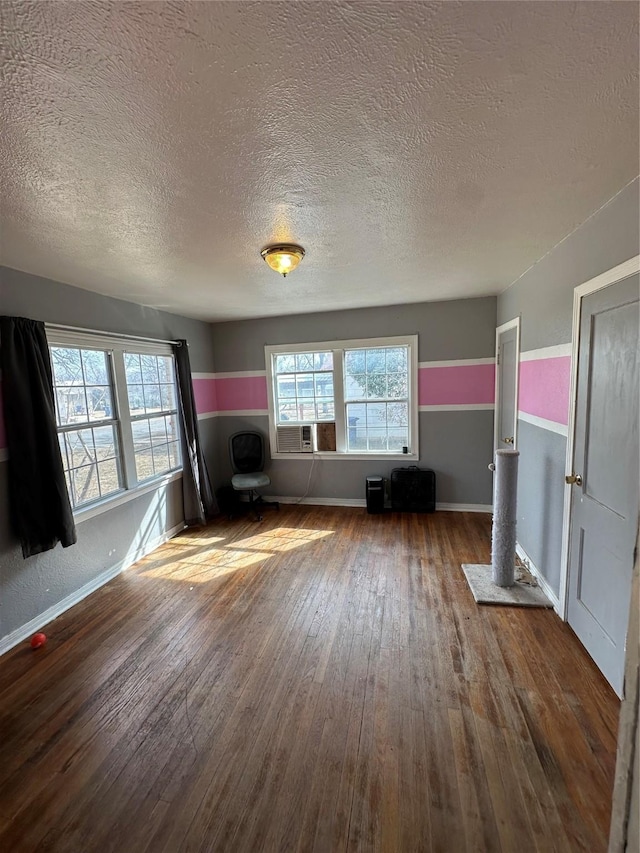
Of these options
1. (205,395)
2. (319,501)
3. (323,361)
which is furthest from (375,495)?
(205,395)

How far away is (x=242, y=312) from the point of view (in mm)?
4297

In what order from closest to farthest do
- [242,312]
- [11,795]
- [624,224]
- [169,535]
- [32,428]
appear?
1. [11,795]
2. [624,224]
3. [32,428]
4. [169,535]
5. [242,312]

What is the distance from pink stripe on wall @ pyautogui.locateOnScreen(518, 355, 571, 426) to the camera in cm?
233

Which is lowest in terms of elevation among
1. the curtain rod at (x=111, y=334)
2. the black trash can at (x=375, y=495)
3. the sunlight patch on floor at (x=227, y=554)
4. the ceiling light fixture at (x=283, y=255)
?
the sunlight patch on floor at (x=227, y=554)

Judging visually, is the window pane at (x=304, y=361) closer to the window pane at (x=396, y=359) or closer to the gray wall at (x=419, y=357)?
the gray wall at (x=419, y=357)

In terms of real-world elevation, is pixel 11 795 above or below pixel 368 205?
below

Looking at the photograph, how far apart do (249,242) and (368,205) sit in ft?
2.47

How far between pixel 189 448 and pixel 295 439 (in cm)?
133

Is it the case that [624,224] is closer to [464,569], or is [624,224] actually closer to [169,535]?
[464,569]

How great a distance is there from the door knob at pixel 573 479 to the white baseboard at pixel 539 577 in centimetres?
86

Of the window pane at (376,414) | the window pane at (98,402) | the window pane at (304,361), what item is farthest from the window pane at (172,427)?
the window pane at (376,414)

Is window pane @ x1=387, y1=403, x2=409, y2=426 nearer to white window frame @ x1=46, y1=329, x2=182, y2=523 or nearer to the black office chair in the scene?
the black office chair

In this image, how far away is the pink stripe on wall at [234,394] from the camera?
484 cm

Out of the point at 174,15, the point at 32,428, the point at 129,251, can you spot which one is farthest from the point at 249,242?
the point at 32,428
